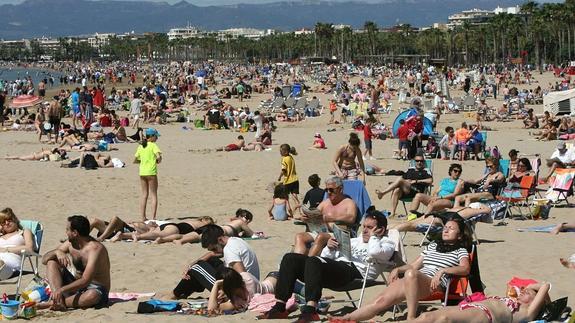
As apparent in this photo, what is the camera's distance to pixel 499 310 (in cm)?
637

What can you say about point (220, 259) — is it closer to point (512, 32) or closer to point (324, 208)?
point (324, 208)

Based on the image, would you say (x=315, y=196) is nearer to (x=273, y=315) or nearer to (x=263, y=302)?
(x=263, y=302)

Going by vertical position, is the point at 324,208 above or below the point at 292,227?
above

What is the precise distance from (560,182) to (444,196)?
211cm

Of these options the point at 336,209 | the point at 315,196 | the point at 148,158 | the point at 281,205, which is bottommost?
the point at 281,205

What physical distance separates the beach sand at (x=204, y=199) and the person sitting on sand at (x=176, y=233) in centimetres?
16

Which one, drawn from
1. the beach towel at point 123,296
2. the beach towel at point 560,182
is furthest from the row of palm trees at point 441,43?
the beach towel at point 123,296

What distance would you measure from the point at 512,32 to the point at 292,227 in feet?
310

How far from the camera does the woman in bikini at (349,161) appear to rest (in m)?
13.4

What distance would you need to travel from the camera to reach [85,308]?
7645mm

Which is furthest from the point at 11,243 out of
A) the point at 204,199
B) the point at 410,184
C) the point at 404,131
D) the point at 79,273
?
the point at 404,131

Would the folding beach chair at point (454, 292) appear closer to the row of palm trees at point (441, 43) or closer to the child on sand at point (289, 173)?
the child on sand at point (289, 173)

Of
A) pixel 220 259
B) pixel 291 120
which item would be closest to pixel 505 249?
pixel 220 259

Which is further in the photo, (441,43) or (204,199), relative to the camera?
(441,43)
